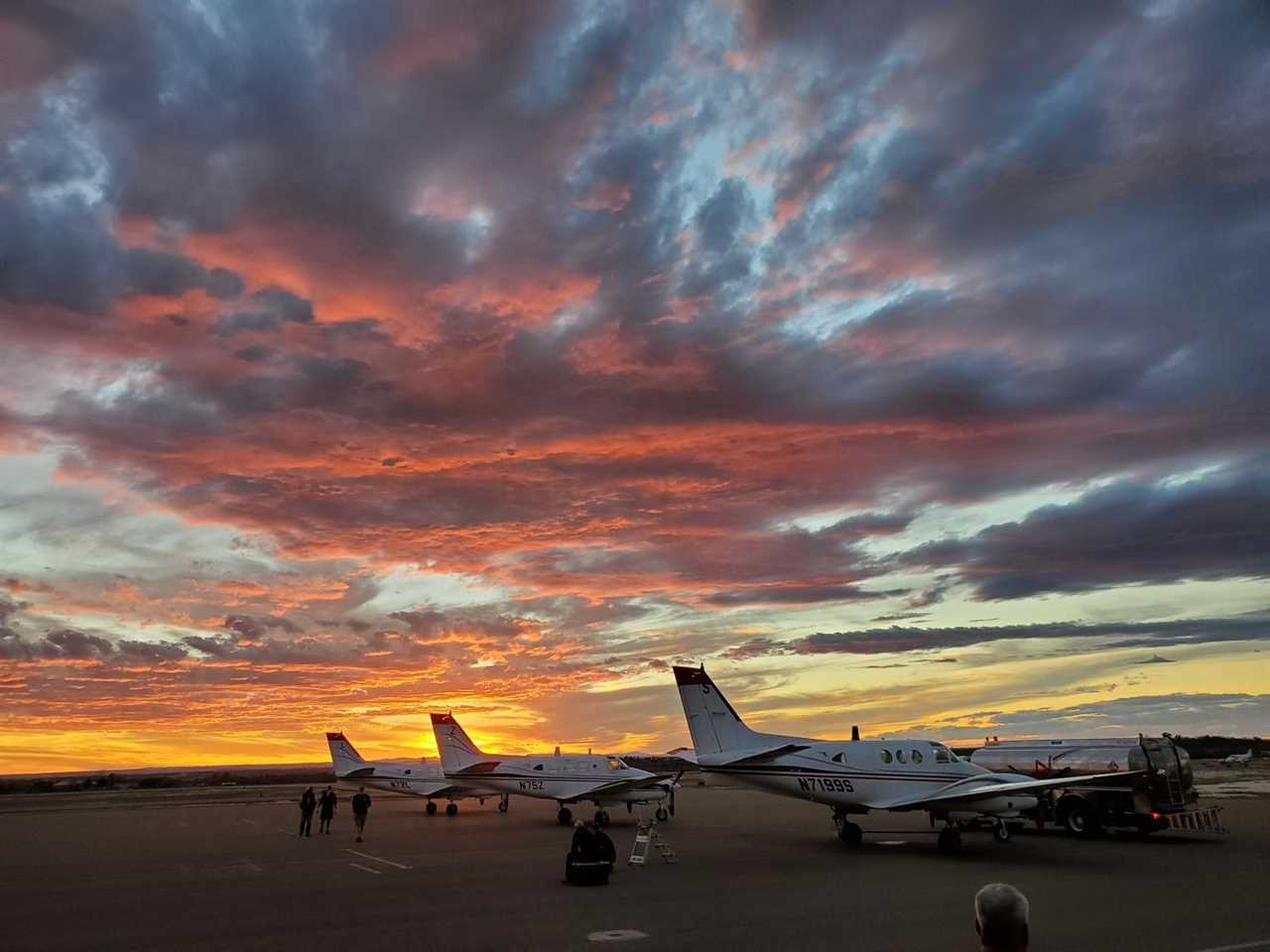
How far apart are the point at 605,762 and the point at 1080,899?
26.9 metres

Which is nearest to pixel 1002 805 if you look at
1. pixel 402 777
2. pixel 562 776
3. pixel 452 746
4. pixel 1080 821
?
pixel 1080 821

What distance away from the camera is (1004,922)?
4.05 m

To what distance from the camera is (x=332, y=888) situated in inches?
771

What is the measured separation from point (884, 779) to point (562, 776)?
61.0ft

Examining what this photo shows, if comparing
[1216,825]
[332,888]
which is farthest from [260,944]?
[1216,825]

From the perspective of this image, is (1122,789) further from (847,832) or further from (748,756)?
(748,756)

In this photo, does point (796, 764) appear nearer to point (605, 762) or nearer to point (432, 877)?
point (432, 877)

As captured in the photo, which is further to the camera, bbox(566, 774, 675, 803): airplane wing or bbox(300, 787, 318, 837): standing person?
bbox(566, 774, 675, 803): airplane wing

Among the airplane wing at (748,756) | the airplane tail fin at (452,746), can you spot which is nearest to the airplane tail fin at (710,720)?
the airplane wing at (748,756)

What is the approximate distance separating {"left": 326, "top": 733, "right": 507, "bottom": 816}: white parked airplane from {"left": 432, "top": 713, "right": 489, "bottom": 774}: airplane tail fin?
878mm

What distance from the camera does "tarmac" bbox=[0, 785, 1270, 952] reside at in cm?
A: 1343

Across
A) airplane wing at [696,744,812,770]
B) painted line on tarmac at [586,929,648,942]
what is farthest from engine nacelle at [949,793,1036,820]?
painted line on tarmac at [586,929,648,942]

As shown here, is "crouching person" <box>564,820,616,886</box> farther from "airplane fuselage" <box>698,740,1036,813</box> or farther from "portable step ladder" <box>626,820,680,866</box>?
"airplane fuselage" <box>698,740,1036,813</box>

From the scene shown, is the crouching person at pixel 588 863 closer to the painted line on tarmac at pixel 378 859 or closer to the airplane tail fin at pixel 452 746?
the painted line on tarmac at pixel 378 859
